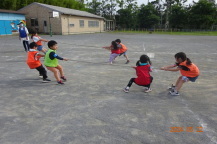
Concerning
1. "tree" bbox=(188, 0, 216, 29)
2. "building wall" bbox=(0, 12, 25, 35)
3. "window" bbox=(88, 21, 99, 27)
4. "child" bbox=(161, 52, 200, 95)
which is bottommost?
"child" bbox=(161, 52, 200, 95)

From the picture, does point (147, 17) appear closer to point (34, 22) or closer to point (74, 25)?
point (74, 25)

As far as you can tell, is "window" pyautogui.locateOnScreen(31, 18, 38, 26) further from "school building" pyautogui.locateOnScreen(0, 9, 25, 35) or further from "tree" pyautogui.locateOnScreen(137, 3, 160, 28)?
"tree" pyautogui.locateOnScreen(137, 3, 160, 28)

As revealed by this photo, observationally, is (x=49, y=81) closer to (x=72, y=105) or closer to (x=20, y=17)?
(x=72, y=105)

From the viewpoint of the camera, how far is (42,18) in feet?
101

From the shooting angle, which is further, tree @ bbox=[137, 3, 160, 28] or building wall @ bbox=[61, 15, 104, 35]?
tree @ bbox=[137, 3, 160, 28]

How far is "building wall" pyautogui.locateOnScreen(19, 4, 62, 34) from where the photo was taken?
2989 centimetres

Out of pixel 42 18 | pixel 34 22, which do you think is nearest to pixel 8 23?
pixel 34 22

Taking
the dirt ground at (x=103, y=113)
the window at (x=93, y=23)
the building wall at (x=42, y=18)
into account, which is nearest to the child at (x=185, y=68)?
the dirt ground at (x=103, y=113)

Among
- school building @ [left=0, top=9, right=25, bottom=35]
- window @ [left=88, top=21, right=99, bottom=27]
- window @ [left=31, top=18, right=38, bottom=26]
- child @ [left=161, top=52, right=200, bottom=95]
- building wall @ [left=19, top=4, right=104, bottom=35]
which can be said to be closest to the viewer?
child @ [left=161, top=52, right=200, bottom=95]

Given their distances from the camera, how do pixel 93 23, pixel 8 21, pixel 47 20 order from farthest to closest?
pixel 93 23
pixel 47 20
pixel 8 21

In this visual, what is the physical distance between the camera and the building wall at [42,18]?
98.1 ft

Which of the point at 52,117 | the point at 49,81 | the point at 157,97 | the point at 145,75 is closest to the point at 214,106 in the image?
the point at 157,97
